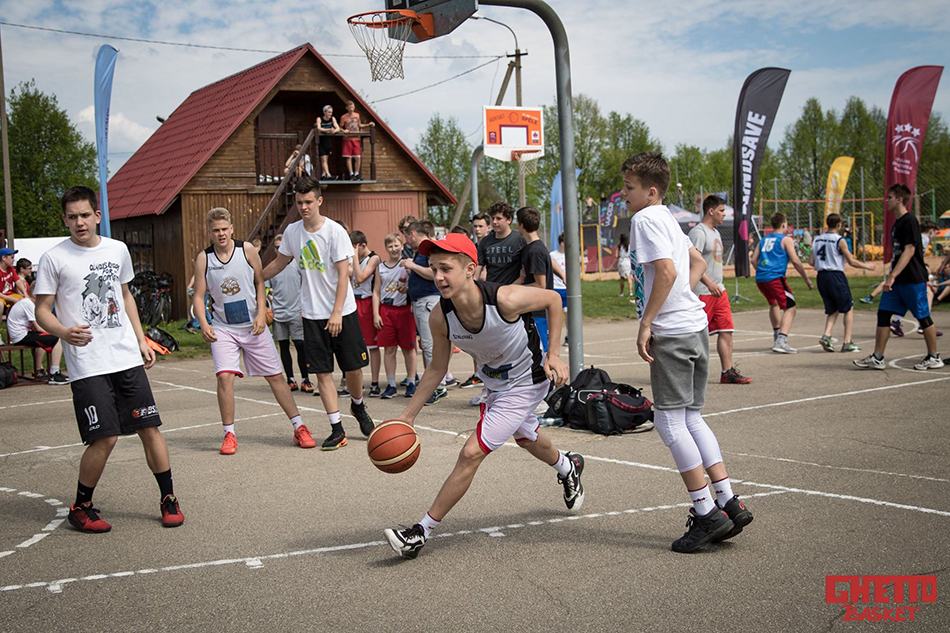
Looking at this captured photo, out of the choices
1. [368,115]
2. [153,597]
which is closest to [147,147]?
[368,115]

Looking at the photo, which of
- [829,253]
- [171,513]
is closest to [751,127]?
[829,253]

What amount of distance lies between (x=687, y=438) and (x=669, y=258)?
1012mm

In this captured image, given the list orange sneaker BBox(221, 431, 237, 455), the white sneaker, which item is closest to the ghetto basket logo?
orange sneaker BBox(221, 431, 237, 455)

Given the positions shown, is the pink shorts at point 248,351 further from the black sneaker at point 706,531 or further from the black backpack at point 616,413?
the black sneaker at point 706,531

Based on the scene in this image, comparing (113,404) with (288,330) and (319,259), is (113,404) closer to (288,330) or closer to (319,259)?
(319,259)

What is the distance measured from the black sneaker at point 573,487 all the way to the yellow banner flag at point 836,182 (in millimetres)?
34521

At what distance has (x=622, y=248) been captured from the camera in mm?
29125

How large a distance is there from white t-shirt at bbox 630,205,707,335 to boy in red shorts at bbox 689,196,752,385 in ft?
17.4

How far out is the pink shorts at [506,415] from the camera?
4.98m

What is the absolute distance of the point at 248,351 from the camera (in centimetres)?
802

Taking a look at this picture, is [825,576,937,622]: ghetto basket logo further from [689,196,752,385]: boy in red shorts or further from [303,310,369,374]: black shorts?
[689,196,752,385]: boy in red shorts

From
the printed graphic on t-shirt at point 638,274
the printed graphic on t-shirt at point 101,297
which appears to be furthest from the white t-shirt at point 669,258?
the printed graphic on t-shirt at point 101,297

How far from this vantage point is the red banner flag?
1811 cm

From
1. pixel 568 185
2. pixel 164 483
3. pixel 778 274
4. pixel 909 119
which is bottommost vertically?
pixel 164 483
